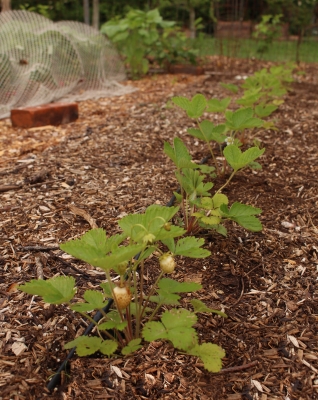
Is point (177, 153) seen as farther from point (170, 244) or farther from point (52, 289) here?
point (52, 289)

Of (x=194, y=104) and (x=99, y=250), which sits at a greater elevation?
(x=194, y=104)

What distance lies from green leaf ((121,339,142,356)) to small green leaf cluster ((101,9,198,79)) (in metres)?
4.75

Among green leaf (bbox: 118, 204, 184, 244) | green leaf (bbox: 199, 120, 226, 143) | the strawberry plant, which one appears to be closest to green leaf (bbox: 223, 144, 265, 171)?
the strawberry plant

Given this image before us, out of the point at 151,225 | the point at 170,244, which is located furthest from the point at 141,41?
the point at 151,225

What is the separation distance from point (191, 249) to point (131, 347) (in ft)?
1.05

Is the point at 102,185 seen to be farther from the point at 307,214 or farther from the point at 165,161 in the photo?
the point at 307,214

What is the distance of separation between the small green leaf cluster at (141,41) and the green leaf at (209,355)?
4789mm

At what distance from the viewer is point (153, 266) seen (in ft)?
5.74

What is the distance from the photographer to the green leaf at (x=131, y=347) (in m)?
1.26

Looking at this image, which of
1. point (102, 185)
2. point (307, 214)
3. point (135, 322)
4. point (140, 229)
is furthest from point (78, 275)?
point (307, 214)

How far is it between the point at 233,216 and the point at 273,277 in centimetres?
30

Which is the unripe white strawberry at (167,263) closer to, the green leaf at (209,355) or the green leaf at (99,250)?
the green leaf at (99,250)

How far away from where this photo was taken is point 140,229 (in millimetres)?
1250

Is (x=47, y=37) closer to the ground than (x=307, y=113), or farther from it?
farther from it
